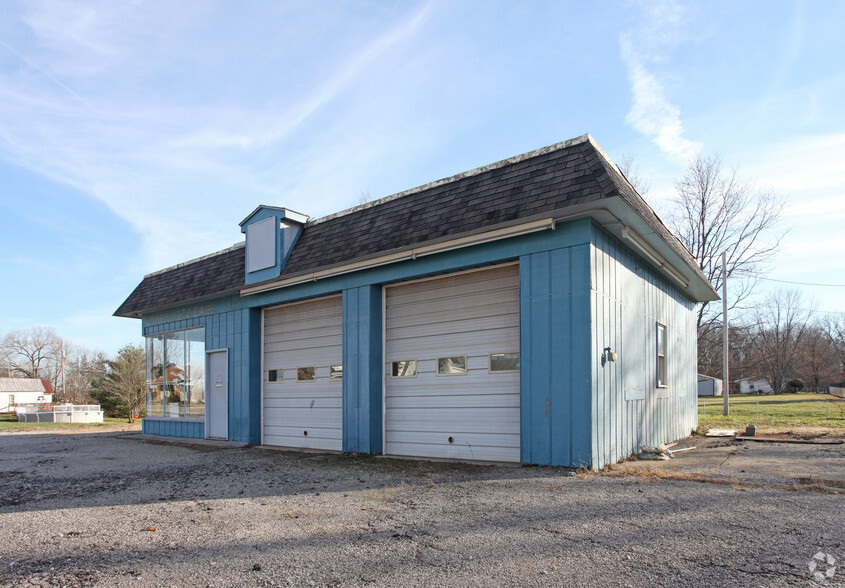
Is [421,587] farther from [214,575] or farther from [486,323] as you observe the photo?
[486,323]

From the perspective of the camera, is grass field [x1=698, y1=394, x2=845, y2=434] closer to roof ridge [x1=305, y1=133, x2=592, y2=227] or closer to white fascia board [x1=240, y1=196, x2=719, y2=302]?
white fascia board [x1=240, y1=196, x2=719, y2=302]

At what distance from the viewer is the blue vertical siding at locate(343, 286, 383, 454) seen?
955cm

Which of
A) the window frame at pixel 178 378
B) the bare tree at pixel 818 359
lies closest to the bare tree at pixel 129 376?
the window frame at pixel 178 378

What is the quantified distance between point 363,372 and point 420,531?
5288mm

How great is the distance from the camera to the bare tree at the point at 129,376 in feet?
81.5

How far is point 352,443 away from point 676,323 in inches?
296

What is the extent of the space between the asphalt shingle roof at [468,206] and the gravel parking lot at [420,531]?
348 centimetres

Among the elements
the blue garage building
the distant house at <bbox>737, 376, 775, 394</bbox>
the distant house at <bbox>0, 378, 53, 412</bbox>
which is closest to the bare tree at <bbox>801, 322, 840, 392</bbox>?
the distant house at <bbox>737, 376, 775, 394</bbox>

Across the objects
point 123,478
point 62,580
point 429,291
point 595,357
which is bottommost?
point 123,478

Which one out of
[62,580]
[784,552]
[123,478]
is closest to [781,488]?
[784,552]

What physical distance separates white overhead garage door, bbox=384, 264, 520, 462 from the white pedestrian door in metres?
5.02

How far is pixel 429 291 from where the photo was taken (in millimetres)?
9336

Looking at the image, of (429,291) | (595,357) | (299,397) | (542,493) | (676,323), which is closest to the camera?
(542,493)

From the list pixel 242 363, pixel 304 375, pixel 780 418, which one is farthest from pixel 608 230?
pixel 780 418
